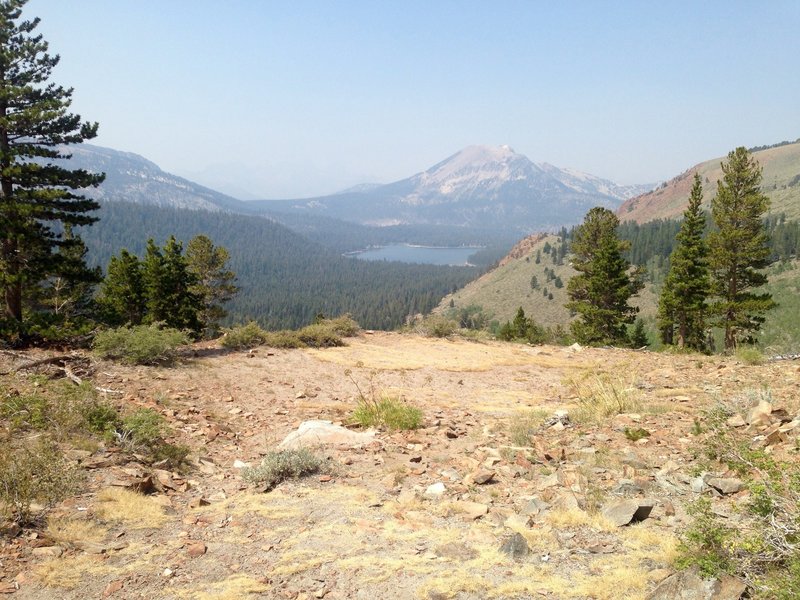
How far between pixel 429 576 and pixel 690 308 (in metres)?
33.6

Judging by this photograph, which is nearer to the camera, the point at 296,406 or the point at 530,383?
the point at 296,406

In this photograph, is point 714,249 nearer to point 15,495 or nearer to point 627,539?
point 627,539

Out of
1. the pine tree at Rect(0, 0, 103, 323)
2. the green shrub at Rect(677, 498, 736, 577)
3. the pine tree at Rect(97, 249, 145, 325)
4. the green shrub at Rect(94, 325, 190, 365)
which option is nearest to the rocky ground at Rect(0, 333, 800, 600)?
the green shrub at Rect(677, 498, 736, 577)

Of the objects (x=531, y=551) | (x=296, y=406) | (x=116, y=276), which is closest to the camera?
(x=531, y=551)

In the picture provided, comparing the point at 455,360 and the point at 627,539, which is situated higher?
the point at 627,539

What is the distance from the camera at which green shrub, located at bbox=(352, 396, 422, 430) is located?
9.21 meters

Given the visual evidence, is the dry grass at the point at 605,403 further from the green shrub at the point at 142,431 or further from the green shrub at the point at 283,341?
the green shrub at the point at 283,341

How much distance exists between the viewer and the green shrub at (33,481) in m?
4.98

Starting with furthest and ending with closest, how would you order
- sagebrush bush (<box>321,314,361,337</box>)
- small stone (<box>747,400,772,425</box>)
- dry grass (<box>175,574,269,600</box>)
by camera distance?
sagebrush bush (<box>321,314,361,337</box>) < small stone (<box>747,400,772,425</box>) < dry grass (<box>175,574,269,600</box>)

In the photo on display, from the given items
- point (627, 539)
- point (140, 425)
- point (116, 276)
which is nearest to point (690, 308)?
point (627, 539)

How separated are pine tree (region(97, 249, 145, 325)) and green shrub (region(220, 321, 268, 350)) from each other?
19.6 m

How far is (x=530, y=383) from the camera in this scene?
14789 millimetres

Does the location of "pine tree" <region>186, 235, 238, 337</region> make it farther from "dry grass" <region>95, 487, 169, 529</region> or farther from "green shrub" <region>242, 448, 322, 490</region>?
"dry grass" <region>95, 487, 169, 529</region>

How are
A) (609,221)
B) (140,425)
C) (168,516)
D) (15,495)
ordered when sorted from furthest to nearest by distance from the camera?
(609,221)
(140,425)
(168,516)
(15,495)
